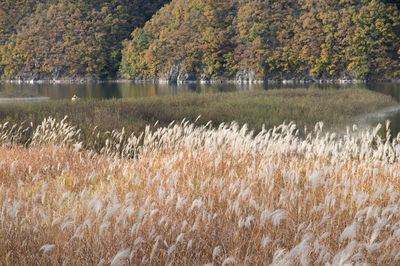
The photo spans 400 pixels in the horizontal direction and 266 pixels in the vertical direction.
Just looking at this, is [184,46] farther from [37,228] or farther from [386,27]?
[37,228]

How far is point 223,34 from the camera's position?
8269 cm

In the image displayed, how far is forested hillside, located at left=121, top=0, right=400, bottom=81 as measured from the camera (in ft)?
201

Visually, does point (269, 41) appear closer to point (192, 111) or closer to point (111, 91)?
point (111, 91)

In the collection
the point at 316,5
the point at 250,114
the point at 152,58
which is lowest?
the point at 250,114

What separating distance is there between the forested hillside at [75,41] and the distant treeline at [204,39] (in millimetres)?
262

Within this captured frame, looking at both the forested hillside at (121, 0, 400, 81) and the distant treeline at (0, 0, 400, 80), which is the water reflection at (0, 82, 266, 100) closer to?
the forested hillside at (121, 0, 400, 81)

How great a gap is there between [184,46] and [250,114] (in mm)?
69356

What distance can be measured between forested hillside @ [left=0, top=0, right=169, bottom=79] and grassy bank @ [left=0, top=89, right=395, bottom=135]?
291 ft

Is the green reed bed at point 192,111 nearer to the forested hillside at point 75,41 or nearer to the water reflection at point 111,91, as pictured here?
the water reflection at point 111,91

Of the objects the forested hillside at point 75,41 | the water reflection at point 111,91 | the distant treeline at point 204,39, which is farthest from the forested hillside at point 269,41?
the water reflection at point 111,91

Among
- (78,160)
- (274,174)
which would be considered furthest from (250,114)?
(274,174)

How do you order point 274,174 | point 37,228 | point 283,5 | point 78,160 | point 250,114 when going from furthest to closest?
point 283,5 < point 250,114 < point 78,160 < point 274,174 < point 37,228

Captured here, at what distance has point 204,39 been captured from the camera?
8381 centimetres

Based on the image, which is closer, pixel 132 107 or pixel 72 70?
pixel 132 107
